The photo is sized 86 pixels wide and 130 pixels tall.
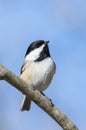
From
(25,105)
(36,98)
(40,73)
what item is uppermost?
(40,73)

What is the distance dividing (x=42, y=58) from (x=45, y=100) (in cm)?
134

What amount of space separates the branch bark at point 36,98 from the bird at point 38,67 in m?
1.13

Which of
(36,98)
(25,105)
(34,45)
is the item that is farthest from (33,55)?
(36,98)

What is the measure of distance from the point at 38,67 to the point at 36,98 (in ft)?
4.03

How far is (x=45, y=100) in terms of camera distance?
183 cm

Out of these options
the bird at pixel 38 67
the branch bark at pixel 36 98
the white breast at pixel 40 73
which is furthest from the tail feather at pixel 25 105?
the branch bark at pixel 36 98

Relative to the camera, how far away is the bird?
3029 mm

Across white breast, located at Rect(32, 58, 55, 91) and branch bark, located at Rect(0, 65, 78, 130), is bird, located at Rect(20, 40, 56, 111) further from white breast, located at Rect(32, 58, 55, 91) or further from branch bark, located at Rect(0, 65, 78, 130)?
branch bark, located at Rect(0, 65, 78, 130)

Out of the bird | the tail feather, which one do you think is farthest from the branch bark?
the tail feather

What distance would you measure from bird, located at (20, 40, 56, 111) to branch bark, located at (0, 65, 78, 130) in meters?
1.13

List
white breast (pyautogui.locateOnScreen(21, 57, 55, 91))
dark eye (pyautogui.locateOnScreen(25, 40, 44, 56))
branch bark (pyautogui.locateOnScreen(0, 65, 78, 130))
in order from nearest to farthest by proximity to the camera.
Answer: branch bark (pyautogui.locateOnScreen(0, 65, 78, 130)) → white breast (pyautogui.locateOnScreen(21, 57, 55, 91)) → dark eye (pyautogui.locateOnScreen(25, 40, 44, 56))

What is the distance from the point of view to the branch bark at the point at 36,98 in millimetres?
1767

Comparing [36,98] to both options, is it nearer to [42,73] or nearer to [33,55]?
[42,73]

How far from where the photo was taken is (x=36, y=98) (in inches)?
71.5
